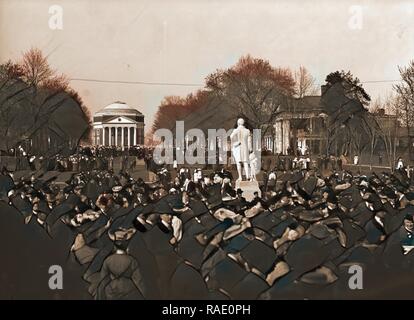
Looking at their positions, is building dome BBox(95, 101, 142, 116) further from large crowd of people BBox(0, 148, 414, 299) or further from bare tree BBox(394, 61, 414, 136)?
bare tree BBox(394, 61, 414, 136)

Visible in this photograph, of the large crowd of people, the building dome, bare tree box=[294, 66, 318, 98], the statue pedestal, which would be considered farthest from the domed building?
bare tree box=[294, 66, 318, 98]

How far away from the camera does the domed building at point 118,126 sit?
6930 millimetres

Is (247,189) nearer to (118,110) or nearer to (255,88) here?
→ (255,88)

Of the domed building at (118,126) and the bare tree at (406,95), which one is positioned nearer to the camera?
the domed building at (118,126)

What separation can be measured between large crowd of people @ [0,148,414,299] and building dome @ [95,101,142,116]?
13.7 inches

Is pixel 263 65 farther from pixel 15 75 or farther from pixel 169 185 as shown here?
pixel 15 75

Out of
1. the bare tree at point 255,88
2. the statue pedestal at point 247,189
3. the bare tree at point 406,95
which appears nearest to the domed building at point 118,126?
the bare tree at point 255,88

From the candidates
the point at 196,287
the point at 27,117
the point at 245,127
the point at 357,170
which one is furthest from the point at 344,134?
the point at 27,117

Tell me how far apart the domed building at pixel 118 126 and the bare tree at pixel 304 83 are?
1.47m

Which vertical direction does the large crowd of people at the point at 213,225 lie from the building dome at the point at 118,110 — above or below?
below

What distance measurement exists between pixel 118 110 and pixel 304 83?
173 centimetres

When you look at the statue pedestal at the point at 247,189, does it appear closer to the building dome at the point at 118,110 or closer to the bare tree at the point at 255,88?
the bare tree at the point at 255,88

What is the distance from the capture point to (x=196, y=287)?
686 centimetres
